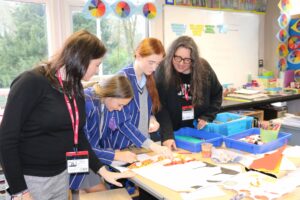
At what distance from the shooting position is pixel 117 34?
11.4ft

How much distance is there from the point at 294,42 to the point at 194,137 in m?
3.27

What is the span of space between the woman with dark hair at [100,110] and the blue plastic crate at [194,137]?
36 cm

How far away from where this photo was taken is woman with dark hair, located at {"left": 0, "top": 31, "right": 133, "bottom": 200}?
1184 mm

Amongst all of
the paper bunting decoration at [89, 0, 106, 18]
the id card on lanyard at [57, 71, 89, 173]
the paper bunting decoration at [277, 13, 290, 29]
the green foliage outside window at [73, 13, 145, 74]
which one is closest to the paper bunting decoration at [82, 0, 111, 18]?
the paper bunting decoration at [89, 0, 106, 18]

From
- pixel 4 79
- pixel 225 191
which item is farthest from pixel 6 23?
pixel 225 191

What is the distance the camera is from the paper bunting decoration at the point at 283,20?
13.9ft

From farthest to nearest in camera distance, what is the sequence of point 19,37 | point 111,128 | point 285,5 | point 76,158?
point 285,5 < point 19,37 < point 111,128 < point 76,158

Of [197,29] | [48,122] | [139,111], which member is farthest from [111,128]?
[197,29]

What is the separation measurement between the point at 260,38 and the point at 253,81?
2.40 feet

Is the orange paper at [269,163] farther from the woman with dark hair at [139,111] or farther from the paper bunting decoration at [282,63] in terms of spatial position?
the paper bunting decoration at [282,63]

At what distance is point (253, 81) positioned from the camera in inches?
181

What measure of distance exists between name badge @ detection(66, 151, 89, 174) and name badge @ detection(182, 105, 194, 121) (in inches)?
36.1

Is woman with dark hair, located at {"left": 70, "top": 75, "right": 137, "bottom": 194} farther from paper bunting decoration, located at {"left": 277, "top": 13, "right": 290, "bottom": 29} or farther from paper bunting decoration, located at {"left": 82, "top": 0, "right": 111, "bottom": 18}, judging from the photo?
paper bunting decoration, located at {"left": 277, "top": 13, "right": 290, "bottom": 29}

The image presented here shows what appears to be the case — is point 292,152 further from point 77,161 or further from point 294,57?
point 294,57
